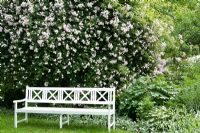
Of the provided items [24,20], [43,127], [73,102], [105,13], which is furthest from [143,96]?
[24,20]

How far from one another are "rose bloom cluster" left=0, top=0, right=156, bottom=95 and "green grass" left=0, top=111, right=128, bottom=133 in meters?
1.32

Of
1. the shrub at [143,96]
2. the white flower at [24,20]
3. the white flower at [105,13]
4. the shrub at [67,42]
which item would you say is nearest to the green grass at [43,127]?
the shrub at [143,96]

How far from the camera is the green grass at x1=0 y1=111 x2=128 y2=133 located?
369 inches

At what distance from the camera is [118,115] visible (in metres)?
11.0

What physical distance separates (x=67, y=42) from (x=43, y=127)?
247 centimetres

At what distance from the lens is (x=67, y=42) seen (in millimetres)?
11406

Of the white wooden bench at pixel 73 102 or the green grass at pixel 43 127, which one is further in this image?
the white wooden bench at pixel 73 102

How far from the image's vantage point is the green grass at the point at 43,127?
9375 mm

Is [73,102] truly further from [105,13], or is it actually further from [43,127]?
[105,13]

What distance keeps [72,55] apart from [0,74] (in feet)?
6.68

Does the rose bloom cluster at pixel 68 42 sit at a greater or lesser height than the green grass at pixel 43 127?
greater

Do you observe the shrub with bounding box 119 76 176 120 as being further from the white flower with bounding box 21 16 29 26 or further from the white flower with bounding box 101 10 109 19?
the white flower with bounding box 21 16 29 26

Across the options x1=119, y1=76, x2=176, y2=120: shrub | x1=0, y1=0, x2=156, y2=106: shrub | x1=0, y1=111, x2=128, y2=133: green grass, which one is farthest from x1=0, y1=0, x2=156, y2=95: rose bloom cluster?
x1=0, y1=111, x2=128, y2=133: green grass

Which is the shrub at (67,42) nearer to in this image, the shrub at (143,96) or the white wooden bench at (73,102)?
the white wooden bench at (73,102)
